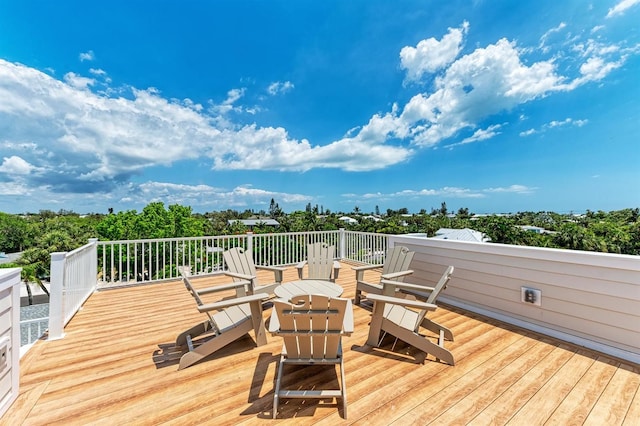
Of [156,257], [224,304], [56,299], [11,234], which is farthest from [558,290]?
[11,234]

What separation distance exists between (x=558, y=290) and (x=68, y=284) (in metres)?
6.35

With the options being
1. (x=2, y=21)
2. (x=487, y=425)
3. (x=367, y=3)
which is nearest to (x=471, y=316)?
(x=487, y=425)

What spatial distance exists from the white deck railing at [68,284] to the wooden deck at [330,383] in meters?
0.24

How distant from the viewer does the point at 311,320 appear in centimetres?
194

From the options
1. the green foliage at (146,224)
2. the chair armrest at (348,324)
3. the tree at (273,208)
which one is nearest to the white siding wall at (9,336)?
the chair armrest at (348,324)

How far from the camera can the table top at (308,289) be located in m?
3.17

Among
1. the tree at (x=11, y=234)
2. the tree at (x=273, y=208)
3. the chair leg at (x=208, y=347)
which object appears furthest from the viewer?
the tree at (x=273, y=208)

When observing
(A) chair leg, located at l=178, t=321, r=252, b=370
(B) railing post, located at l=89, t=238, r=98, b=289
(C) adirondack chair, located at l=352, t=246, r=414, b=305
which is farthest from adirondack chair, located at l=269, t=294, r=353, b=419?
(B) railing post, located at l=89, t=238, r=98, b=289

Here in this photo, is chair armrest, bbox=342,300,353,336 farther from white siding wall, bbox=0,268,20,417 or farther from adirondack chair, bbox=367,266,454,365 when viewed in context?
white siding wall, bbox=0,268,20,417

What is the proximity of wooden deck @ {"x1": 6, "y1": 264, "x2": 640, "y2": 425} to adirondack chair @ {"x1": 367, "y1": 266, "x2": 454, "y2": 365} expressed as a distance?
14 centimetres

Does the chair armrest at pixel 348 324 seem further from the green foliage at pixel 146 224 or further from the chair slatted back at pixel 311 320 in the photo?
the green foliage at pixel 146 224

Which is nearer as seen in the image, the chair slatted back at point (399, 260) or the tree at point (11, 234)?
the chair slatted back at point (399, 260)

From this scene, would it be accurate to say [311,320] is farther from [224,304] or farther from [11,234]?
[11,234]

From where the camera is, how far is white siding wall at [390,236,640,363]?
→ 276cm
